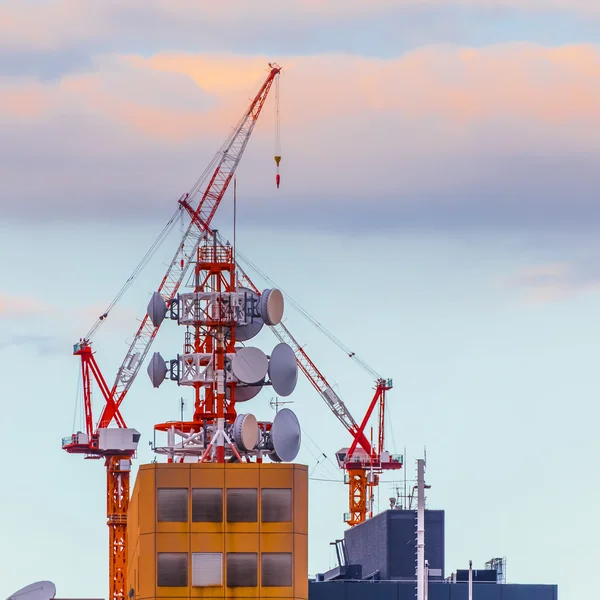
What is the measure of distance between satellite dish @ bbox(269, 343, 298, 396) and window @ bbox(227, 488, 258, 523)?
28.4 metres

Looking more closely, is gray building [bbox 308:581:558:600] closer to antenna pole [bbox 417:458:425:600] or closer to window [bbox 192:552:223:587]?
window [bbox 192:552:223:587]

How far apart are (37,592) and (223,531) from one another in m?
40.9

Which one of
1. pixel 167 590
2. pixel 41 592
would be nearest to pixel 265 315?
pixel 41 592

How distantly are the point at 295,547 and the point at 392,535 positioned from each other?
105 feet

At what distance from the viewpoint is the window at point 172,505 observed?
15375cm

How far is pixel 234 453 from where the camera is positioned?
178625 mm

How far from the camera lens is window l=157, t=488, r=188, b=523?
153750mm

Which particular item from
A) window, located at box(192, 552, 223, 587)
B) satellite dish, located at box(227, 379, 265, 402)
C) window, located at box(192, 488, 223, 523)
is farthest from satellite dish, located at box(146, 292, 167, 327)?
window, located at box(192, 552, 223, 587)

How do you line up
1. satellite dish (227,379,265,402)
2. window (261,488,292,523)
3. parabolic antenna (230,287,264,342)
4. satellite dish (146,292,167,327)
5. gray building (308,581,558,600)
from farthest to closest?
satellite dish (146,292,167,327) < satellite dish (227,379,265,402) < parabolic antenna (230,287,264,342) < gray building (308,581,558,600) < window (261,488,292,523)

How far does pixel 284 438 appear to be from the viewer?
579ft

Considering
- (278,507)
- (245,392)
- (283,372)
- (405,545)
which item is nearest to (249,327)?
(245,392)

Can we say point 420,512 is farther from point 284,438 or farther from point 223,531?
point 284,438

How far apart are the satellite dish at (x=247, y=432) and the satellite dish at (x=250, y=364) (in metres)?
7.20

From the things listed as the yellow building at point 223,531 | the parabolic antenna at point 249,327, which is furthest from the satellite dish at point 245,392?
the yellow building at point 223,531
